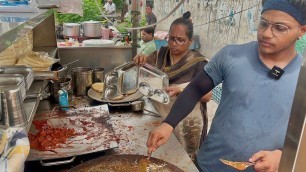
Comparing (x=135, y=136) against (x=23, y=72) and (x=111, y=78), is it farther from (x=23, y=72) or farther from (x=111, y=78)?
(x=23, y=72)

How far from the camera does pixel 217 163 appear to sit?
1.53m

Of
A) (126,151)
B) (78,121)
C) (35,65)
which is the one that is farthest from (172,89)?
(35,65)

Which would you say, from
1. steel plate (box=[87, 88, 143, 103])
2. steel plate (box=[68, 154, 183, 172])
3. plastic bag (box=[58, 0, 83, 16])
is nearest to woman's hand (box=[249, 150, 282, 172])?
steel plate (box=[68, 154, 183, 172])

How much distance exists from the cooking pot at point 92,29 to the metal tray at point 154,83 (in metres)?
3.52

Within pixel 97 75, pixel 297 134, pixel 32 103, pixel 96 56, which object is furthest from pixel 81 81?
pixel 297 134

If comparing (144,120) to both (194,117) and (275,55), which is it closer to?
(194,117)

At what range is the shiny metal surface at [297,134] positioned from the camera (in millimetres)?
441

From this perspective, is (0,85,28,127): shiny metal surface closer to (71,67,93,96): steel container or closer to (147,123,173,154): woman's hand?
(147,123,173,154): woman's hand

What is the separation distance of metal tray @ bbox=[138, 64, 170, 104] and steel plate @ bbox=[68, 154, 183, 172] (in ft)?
1.66

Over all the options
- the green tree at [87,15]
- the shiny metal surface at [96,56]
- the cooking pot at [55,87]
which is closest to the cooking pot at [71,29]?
the green tree at [87,15]

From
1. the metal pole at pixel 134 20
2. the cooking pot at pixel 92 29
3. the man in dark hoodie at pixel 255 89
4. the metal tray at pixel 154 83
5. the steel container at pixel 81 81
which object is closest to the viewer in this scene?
the man in dark hoodie at pixel 255 89

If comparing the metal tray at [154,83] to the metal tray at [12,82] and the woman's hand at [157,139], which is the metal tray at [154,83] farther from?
the metal tray at [12,82]

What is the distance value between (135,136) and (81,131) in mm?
377

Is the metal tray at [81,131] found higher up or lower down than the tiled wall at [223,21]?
lower down
